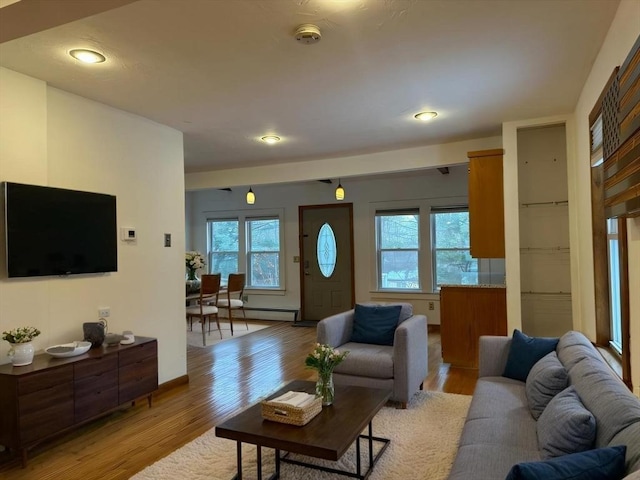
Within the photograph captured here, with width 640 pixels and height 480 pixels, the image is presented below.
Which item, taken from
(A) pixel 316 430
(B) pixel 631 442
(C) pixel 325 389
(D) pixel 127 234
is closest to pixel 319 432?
A: (A) pixel 316 430

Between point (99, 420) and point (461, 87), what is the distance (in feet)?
12.4

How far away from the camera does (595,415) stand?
1645 mm

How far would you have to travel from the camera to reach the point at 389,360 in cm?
345

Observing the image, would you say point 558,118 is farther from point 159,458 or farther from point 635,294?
point 159,458

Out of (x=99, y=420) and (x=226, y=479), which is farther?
(x=99, y=420)

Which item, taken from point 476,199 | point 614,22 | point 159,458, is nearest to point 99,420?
point 159,458

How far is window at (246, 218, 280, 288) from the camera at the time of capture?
8242 millimetres

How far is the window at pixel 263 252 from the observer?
824 cm

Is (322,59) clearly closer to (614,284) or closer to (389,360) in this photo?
(389,360)

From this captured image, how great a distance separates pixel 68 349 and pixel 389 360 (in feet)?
7.73

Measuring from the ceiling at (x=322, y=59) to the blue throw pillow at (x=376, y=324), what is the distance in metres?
1.76

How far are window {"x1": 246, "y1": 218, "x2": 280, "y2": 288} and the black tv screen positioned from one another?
4.72 m

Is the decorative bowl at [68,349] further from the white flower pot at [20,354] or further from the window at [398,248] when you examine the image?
the window at [398,248]

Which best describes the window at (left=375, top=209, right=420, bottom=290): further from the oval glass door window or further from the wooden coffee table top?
the wooden coffee table top
